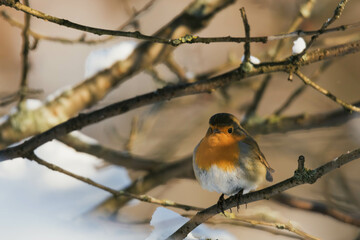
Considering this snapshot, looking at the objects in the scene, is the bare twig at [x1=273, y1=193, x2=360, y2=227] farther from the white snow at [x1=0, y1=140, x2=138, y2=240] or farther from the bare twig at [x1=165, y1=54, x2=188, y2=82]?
the bare twig at [x1=165, y1=54, x2=188, y2=82]

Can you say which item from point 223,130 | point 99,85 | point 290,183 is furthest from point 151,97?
point 99,85

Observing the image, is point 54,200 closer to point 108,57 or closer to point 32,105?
point 32,105

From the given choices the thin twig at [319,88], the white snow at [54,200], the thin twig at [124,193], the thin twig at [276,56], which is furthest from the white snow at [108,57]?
the thin twig at [319,88]

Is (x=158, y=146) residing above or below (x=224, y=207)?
above

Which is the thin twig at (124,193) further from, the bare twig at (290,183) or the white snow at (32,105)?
the white snow at (32,105)

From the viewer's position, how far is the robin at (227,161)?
181 cm

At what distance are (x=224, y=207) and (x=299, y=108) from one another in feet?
8.62

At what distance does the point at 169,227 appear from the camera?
201 centimetres

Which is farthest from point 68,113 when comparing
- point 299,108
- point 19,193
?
point 299,108

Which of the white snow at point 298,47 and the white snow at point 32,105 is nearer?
the white snow at point 298,47

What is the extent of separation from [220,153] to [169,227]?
436mm

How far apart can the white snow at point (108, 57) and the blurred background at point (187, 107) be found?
0.16 meters

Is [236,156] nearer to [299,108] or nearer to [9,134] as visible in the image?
[9,134]

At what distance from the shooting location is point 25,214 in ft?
8.07
